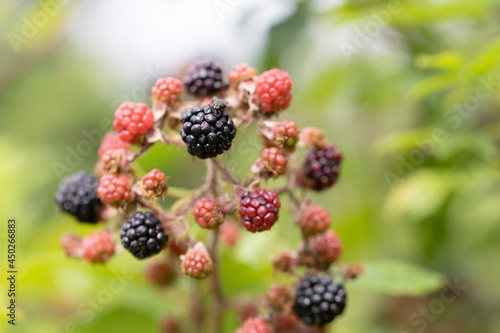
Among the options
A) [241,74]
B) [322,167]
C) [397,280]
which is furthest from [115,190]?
[397,280]

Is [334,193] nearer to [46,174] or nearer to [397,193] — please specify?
[397,193]

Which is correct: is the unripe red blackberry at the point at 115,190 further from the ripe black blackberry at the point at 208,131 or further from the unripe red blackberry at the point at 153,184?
the ripe black blackberry at the point at 208,131

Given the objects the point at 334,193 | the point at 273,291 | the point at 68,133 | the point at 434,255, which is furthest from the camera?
the point at 68,133

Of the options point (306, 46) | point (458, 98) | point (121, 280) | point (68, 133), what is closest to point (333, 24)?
point (306, 46)

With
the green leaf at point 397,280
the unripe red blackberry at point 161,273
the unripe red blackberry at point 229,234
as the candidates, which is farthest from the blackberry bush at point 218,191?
the unripe red blackberry at point 229,234

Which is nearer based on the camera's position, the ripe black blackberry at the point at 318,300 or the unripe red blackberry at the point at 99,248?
the ripe black blackberry at the point at 318,300

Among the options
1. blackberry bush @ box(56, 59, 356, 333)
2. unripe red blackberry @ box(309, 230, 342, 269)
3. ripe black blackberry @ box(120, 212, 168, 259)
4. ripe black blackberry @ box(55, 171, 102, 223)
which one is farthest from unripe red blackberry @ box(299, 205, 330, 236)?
ripe black blackberry @ box(55, 171, 102, 223)
